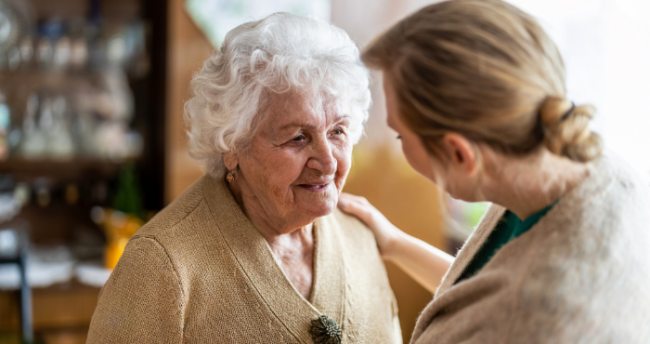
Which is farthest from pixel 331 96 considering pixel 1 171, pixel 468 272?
pixel 1 171

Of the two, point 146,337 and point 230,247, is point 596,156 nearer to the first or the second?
point 230,247

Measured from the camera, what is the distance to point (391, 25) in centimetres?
82

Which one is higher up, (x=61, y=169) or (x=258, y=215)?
(x=258, y=215)

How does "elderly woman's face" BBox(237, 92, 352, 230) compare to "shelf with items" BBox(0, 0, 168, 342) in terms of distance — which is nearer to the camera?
"elderly woman's face" BBox(237, 92, 352, 230)

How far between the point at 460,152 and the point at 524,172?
0.32 feet

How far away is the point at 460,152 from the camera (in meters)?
0.72

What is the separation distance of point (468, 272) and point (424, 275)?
0.38 meters

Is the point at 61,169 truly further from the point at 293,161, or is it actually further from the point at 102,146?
the point at 293,161

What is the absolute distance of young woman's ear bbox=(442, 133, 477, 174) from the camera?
708mm

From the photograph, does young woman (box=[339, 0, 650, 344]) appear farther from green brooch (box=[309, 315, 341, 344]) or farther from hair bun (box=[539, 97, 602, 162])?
green brooch (box=[309, 315, 341, 344])

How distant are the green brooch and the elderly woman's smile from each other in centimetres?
23

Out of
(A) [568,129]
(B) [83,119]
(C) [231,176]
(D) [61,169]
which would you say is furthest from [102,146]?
(A) [568,129]

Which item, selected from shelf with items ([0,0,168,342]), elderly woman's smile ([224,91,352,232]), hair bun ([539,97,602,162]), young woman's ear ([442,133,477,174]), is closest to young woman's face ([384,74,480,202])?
young woman's ear ([442,133,477,174])

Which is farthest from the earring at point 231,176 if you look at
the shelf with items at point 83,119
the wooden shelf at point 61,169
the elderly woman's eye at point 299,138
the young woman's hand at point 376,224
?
the wooden shelf at point 61,169
